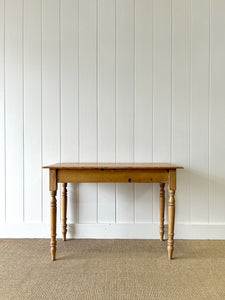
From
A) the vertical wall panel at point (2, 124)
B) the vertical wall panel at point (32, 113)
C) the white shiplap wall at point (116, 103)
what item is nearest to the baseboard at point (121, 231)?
the white shiplap wall at point (116, 103)

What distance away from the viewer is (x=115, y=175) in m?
1.88

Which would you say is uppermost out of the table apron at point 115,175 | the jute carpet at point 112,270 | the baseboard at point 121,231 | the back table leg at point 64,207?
the table apron at point 115,175

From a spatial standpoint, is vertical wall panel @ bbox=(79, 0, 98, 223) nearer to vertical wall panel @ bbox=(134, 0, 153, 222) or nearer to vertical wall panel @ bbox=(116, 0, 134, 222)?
vertical wall panel @ bbox=(116, 0, 134, 222)

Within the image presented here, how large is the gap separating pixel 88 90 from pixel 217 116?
113 centimetres

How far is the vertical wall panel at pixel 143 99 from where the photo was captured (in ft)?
7.65

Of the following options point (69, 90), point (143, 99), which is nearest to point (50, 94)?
point (69, 90)

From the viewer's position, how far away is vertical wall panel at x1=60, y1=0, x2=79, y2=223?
2.35 m

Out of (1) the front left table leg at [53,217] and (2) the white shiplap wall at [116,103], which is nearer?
(1) the front left table leg at [53,217]

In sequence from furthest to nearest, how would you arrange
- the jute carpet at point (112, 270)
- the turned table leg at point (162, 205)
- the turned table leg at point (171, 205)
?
the turned table leg at point (162, 205) → the turned table leg at point (171, 205) → the jute carpet at point (112, 270)

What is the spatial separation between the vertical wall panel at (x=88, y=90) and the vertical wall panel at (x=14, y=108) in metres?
0.53

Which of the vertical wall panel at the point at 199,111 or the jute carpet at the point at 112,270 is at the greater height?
the vertical wall panel at the point at 199,111

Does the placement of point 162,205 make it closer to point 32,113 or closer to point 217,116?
point 217,116

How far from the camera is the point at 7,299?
141cm

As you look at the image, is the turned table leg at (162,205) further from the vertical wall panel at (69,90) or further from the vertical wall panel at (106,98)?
the vertical wall panel at (69,90)
